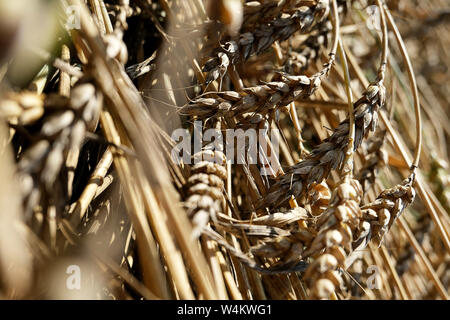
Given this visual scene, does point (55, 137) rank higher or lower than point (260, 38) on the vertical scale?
higher

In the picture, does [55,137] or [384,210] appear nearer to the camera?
[55,137]

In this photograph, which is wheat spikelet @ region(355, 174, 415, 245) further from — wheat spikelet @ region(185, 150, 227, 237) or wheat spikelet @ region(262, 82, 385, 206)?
wheat spikelet @ region(185, 150, 227, 237)

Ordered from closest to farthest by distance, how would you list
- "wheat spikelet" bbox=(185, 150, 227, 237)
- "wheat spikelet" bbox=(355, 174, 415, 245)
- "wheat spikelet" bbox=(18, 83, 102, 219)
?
"wheat spikelet" bbox=(18, 83, 102, 219), "wheat spikelet" bbox=(185, 150, 227, 237), "wheat spikelet" bbox=(355, 174, 415, 245)

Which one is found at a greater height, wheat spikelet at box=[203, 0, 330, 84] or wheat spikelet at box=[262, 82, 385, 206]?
wheat spikelet at box=[203, 0, 330, 84]

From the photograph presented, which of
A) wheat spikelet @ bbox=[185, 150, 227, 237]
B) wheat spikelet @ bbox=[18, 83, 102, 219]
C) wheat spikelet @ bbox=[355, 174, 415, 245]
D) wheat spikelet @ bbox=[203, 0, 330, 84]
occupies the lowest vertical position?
wheat spikelet @ bbox=[355, 174, 415, 245]

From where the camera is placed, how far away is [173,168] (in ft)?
2.07

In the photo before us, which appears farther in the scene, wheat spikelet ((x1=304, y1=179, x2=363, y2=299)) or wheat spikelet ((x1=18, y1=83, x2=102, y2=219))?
wheat spikelet ((x1=304, y1=179, x2=363, y2=299))

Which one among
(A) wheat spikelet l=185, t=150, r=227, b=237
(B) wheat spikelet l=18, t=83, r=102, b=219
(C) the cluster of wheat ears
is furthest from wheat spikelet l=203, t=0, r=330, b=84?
(B) wheat spikelet l=18, t=83, r=102, b=219

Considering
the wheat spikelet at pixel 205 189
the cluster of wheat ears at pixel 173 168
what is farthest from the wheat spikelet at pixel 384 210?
the wheat spikelet at pixel 205 189

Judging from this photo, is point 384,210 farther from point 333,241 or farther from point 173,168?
point 173,168

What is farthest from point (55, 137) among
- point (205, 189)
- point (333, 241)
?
point (333, 241)

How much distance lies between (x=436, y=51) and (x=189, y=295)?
6.86 ft

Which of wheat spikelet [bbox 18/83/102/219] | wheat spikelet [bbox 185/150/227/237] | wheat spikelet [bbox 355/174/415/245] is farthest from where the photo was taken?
wheat spikelet [bbox 355/174/415/245]

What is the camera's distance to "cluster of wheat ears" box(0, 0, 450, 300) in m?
0.50
